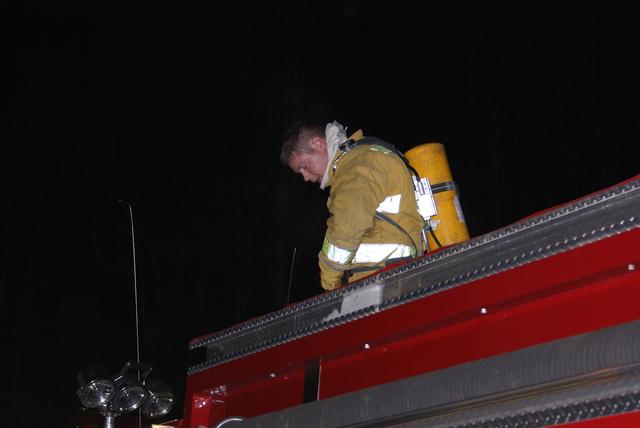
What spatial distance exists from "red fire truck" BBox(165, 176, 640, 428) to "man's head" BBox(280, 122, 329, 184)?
1.48 meters

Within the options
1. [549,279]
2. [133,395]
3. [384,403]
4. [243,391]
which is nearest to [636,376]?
[549,279]

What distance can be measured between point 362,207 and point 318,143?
0.76 m

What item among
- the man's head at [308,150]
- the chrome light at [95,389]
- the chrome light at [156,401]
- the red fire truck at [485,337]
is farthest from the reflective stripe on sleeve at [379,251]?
the chrome light at [95,389]

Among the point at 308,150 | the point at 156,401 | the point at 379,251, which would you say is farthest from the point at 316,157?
the point at 156,401

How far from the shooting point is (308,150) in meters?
4.46

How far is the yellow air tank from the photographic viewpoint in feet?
14.2

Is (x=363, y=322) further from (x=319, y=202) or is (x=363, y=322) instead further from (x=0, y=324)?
(x=0, y=324)

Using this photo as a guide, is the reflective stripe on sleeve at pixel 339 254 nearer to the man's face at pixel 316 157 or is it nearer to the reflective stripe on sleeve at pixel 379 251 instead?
the reflective stripe on sleeve at pixel 379 251

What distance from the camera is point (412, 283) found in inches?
103

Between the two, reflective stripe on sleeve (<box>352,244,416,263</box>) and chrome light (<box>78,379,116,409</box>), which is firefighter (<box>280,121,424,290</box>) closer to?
reflective stripe on sleeve (<box>352,244,416,263</box>)

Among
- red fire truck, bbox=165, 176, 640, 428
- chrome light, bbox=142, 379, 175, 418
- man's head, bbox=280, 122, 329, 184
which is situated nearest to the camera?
red fire truck, bbox=165, 176, 640, 428

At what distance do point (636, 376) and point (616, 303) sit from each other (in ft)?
0.87

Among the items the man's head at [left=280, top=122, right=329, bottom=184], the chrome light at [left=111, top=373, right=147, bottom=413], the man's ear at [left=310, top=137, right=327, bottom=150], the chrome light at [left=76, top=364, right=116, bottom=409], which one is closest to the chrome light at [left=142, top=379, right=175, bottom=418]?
the chrome light at [left=111, top=373, right=147, bottom=413]

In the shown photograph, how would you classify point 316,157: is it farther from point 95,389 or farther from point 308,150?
point 95,389
